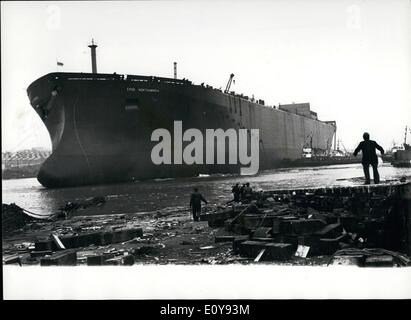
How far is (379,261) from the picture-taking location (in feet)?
17.3

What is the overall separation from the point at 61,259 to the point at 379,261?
459 cm

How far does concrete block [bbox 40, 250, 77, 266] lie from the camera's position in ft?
18.6

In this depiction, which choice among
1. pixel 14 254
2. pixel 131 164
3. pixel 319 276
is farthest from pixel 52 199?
pixel 319 276

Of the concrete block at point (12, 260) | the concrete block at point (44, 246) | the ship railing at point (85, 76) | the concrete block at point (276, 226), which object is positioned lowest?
the concrete block at point (12, 260)

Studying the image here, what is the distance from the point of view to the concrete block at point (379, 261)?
207 inches

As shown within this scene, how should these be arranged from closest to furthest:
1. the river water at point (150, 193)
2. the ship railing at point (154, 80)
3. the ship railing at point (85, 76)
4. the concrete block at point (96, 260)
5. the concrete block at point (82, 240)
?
the concrete block at point (96, 260) < the concrete block at point (82, 240) < the river water at point (150, 193) < the ship railing at point (85, 76) < the ship railing at point (154, 80)

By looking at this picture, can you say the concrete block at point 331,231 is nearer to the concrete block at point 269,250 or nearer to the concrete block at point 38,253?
the concrete block at point 269,250

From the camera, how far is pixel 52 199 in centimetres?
1490

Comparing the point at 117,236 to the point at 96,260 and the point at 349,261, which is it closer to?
the point at 96,260

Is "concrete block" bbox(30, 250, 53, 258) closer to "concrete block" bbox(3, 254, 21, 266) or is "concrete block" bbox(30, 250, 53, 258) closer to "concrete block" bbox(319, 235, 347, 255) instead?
"concrete block" bbox(3, 254, 21, 266)

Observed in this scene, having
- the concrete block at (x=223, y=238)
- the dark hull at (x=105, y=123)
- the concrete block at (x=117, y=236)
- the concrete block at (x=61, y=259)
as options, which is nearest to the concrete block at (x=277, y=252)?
the concrete block at (x=223, y=238)

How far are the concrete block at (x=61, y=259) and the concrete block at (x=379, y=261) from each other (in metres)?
4.29

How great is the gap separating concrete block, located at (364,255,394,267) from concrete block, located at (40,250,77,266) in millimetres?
4289
